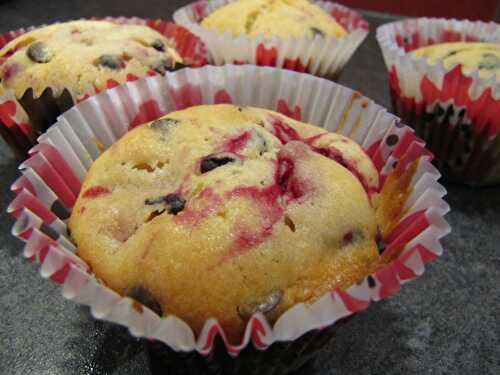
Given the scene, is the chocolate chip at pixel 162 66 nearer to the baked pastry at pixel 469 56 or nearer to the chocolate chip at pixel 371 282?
the baked pastry at pixel 469 56

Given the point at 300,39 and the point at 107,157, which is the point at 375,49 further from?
the point at 107,157

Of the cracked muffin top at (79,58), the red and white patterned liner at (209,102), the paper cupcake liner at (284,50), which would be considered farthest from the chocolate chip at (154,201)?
the paper cupcake liner at (284,50)

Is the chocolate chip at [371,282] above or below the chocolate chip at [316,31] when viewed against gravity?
above

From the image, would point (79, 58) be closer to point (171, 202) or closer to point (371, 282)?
point (171, 202)

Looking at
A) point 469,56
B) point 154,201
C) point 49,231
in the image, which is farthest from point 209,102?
point 469,56

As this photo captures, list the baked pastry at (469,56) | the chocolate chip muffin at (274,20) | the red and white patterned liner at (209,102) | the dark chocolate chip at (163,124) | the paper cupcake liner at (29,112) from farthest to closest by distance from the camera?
the chocolate chip muffin at (274,20), the baked pastry at (469,56), the paper cupcake liner at (29,112), the dark chocolate chip at (163,124), the red and white patterned liner at (209,102)

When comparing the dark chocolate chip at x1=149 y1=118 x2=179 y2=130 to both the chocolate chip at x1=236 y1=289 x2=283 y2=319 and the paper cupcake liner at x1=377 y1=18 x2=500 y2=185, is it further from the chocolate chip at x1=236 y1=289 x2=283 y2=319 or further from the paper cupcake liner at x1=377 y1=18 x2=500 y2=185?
the paper cupcake liner at x1=377 y1=18 x2=500 y2=185

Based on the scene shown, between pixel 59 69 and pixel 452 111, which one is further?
pixel 452 111

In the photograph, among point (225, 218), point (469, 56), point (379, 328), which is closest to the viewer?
point (225, 218)
